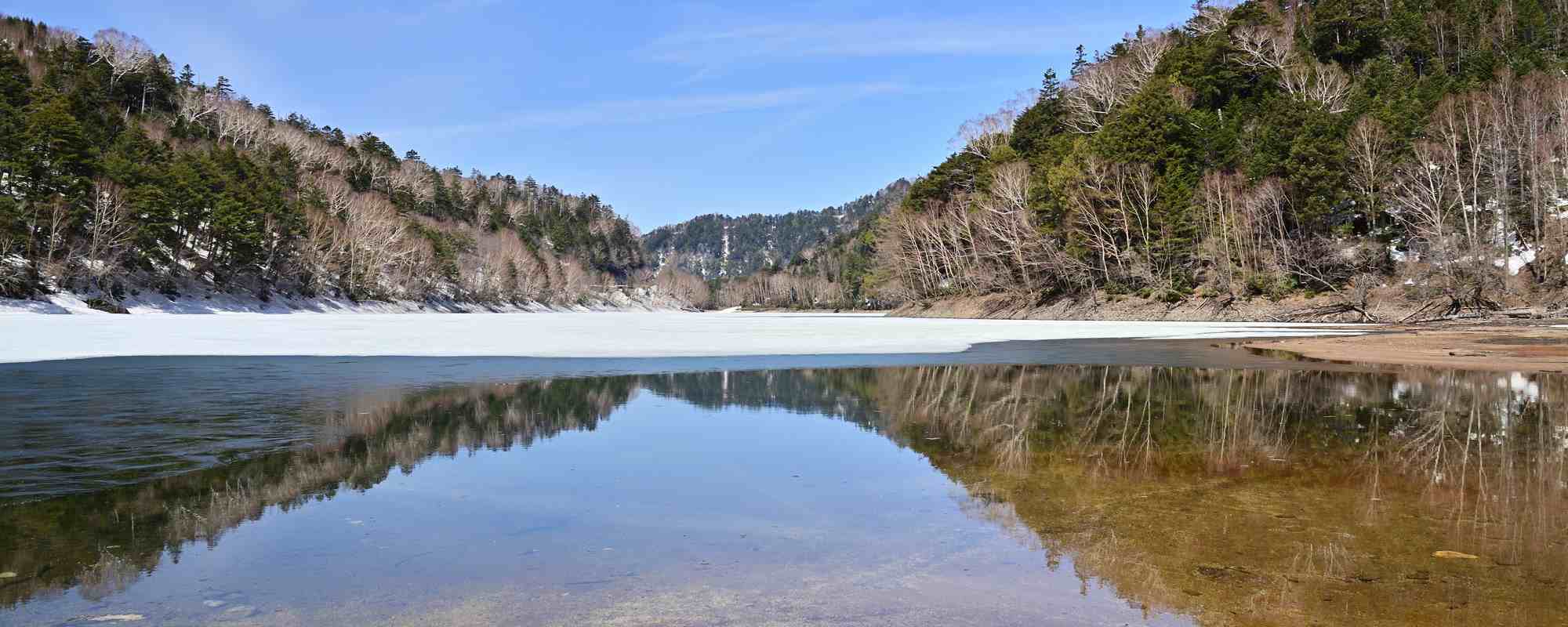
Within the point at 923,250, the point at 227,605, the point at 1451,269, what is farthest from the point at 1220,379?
the point at 923,250

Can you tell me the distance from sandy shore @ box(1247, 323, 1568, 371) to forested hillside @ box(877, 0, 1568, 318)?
45.7 ft

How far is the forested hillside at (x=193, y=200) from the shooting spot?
2339 inches

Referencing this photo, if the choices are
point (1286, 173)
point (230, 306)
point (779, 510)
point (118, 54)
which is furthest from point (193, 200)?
Answer: point (1286, 173)

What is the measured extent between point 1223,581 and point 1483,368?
16.9 meters

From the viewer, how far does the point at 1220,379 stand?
48.1 ft

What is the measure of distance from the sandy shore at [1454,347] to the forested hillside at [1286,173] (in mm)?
13929

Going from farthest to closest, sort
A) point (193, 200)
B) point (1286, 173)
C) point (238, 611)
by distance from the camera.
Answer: point (193, 200) → point (1286, 173) → point (238, 611)

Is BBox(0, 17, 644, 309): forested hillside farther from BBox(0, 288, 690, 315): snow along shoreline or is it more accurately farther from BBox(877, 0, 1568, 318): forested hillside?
BBox(877, 0, 1568, 318): forested hillside

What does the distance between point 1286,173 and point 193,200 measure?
8853cm

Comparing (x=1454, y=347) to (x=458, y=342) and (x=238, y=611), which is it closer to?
(x=238, y=611)

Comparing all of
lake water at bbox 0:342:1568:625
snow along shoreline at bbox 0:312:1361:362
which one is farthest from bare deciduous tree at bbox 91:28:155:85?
lake water at bbox 0:342:1568:625

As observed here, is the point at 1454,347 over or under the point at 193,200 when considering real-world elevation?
under

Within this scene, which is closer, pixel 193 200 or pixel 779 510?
pixel 779 510

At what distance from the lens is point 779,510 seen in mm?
5691
